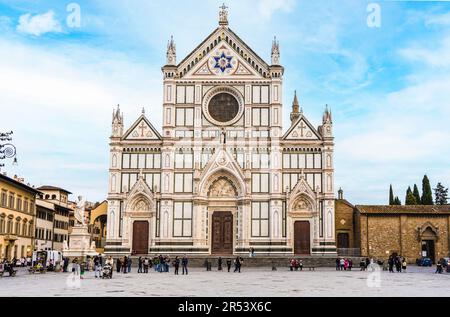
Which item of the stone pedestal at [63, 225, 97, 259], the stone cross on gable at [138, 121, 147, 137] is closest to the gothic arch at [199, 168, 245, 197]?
the stone cross on gable at [138, 121, 147, 137]

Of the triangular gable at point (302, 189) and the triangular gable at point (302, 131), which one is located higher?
the triangular gable at point (302, 131)

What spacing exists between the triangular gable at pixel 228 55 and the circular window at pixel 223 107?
2.54 meters

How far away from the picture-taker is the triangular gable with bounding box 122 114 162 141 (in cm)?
5663

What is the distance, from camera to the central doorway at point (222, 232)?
5556 centimetres

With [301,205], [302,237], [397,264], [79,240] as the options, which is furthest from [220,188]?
[397,264]

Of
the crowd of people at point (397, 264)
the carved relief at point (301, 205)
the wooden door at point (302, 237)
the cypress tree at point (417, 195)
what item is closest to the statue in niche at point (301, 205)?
the carved relief at point (301, 205)

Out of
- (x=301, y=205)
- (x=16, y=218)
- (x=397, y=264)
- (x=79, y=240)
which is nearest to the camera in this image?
(x=397, y=264)

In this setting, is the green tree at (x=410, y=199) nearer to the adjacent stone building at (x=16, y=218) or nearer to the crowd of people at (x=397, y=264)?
the crowd of people at (x=397, y=264)

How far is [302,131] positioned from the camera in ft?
185

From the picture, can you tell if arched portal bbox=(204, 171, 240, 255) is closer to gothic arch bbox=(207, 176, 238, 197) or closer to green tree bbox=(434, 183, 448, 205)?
gothic arch bbox=(207, 176, 238, 197)

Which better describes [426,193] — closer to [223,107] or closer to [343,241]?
[343,241]

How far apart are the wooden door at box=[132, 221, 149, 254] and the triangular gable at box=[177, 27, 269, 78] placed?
15.5 m

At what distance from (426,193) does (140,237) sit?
42262mm
